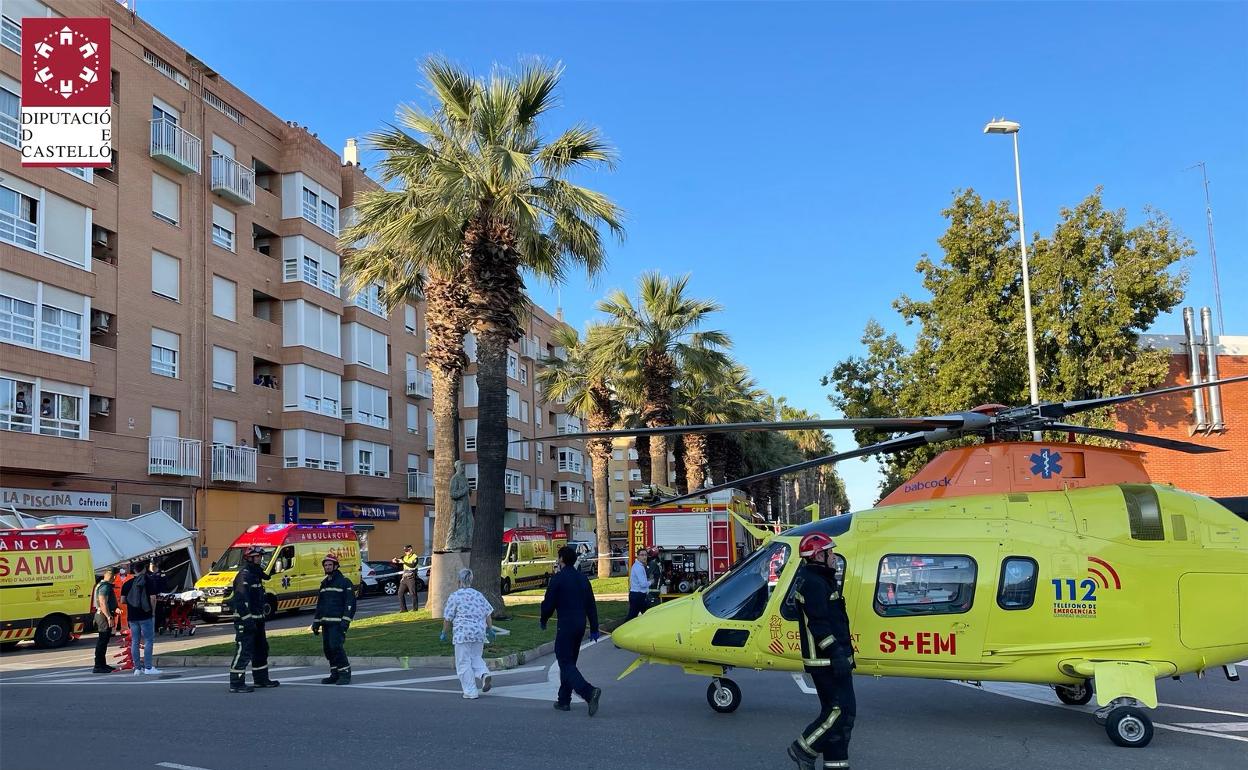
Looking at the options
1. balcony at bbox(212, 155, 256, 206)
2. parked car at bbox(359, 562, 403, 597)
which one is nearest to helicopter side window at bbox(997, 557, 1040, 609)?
parked car at bbox(359, 562, 403, 597)

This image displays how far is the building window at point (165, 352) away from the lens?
30438 millimetres

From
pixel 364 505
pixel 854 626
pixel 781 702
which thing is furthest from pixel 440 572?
pixel 364 505

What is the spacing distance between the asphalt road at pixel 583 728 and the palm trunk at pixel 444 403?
338 inches

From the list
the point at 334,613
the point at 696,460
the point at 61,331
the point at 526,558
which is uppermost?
the point at 61,331

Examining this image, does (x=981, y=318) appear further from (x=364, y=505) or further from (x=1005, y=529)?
(x=364, y=505)

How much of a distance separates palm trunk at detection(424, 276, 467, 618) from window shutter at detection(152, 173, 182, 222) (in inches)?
589

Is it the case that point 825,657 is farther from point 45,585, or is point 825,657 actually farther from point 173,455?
point 173,455

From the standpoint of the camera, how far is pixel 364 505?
141 feet

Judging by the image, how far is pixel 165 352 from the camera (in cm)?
3097

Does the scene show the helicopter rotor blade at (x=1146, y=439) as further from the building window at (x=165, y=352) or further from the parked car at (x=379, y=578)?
the parked car at (x=379, y=578)

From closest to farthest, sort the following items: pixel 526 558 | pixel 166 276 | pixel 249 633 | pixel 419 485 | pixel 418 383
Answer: pixel 249 633, pixel 166 276, pixel 526 558, pixel 419 485, pixel 418 383

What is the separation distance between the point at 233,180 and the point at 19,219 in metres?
10.2

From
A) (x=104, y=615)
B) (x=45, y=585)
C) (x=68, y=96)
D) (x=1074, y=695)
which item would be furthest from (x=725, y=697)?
(x=68, y=96)

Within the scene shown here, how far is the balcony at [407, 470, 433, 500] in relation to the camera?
46.4 meters
